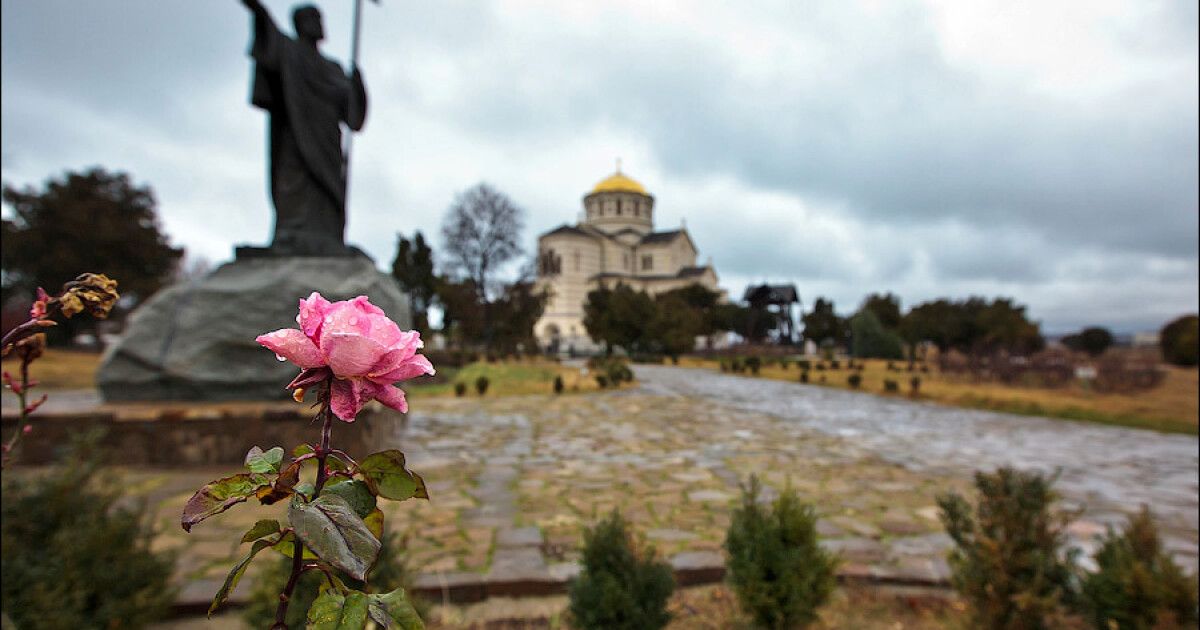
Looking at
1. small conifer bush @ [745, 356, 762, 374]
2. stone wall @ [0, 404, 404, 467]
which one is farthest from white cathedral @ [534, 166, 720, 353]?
stone wall @ [0, 404, 404, 467]

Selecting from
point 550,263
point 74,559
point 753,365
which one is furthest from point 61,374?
point 550,263

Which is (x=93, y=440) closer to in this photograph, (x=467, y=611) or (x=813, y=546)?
(x=467, y=611)

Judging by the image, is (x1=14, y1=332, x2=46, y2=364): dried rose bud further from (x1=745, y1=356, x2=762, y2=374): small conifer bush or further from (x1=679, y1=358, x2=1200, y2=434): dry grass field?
(x1=745, y1=356, x2=762, y2=374): small conifer bush

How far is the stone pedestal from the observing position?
18.2 ft

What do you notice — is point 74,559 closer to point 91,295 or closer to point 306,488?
point 91,295

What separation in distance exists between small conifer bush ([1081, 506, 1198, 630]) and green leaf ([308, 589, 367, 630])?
8.80ft

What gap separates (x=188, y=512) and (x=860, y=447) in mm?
7557

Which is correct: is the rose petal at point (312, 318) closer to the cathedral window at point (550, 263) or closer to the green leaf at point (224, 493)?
the green leaf at point (224, 493)

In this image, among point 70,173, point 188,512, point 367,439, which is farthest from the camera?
point 70,173

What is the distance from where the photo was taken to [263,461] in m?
0.53

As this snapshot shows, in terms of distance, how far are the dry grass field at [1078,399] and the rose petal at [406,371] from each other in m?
12.7

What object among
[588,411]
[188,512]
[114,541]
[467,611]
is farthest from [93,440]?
[588,411]

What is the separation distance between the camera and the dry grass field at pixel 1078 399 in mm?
10125

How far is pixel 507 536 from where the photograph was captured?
3.57m
